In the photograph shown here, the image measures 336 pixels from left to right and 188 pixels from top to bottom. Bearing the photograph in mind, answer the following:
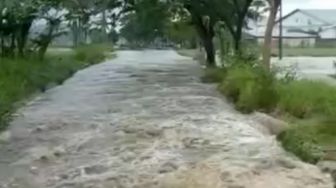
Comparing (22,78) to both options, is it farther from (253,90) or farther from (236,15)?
(236,15)

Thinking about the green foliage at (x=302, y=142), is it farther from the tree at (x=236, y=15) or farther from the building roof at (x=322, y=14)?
the building roof at (x=322, y=14)

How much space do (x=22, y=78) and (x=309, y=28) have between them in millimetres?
78134

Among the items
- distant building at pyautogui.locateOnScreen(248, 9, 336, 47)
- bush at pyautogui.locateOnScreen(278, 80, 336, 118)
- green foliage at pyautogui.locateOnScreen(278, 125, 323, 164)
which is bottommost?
distant building at pyautogui.locateOnScreen(248, 9, 336, 47)

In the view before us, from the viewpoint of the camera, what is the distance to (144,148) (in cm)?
1195

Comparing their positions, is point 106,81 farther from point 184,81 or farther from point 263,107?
point 263,107

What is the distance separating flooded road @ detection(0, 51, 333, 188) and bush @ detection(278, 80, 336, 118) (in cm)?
87

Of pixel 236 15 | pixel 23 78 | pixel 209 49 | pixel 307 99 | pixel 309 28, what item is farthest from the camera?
pixel 309 28

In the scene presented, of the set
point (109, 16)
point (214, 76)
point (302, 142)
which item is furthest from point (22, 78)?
point (109, 16)

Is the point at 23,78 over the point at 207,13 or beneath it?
beneath

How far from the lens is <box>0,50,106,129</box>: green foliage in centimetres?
1625

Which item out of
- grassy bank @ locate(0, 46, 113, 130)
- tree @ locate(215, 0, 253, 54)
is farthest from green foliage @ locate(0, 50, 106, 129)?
tree @ locate(215, 0, 253, 54)

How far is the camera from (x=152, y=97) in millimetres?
20125

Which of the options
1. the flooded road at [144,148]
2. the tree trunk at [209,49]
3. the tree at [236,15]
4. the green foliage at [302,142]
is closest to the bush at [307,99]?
the flooded road at [144,148]

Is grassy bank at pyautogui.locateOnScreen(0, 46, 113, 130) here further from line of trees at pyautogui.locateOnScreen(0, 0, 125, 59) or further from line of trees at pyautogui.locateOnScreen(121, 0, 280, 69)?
line of trees at pyautogui.locateOnScreen(121, 0, 280, 69)
